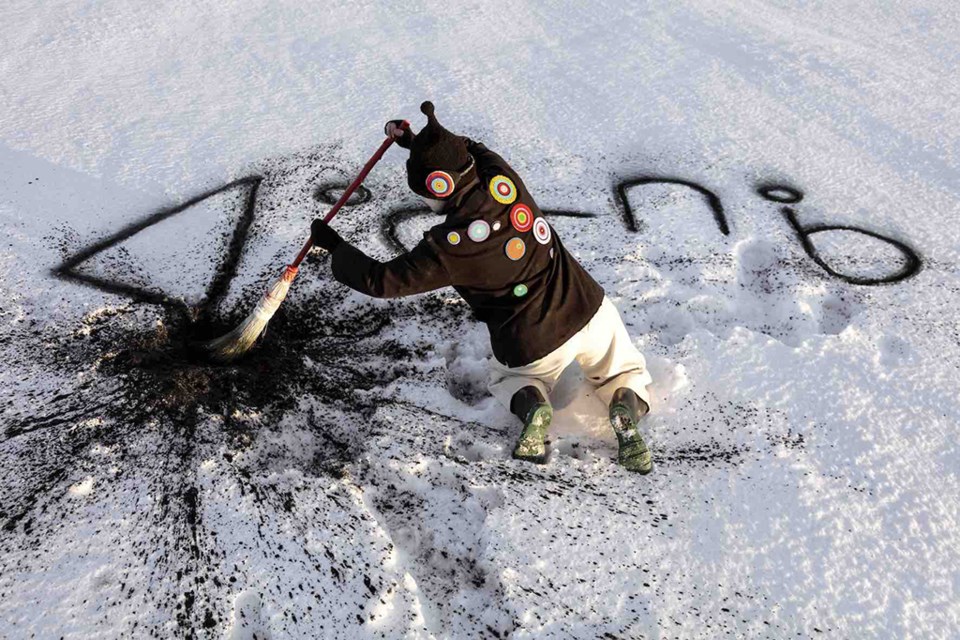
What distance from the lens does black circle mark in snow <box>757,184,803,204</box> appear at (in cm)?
262

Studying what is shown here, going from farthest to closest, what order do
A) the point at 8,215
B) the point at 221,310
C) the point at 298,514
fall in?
the point at 8,215 → the point at 221,310 → the point at 298,514

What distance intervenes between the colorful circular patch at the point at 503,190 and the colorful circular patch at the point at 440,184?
103mm

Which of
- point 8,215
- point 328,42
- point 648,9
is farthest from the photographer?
point 648,9

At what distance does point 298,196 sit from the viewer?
2582mm

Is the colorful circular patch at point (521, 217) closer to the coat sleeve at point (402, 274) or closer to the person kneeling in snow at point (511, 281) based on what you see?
the person kneeling in snow at point (511, 281)

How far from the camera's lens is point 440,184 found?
152 cm

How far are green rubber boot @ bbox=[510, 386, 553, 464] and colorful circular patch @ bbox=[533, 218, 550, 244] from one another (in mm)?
347

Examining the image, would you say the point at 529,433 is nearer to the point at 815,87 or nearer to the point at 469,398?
the point at 469,398

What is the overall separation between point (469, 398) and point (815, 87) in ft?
7.34

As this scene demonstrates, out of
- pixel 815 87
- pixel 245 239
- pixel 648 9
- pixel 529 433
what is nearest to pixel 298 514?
pixel 529 433

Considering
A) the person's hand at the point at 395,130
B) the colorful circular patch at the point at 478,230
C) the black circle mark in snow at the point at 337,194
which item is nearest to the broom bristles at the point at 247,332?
the person's hand at the point at 395,130

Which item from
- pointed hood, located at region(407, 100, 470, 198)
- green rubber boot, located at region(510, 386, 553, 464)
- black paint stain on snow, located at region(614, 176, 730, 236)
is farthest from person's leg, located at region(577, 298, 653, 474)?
black paint stain on snow, located at region(614, 176, 730, 236)

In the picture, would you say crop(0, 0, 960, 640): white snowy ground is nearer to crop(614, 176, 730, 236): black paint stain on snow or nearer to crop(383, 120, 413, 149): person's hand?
crop(614, 176, 730, 236): black paint stain on snow

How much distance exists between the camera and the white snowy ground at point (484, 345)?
145 centimetres
